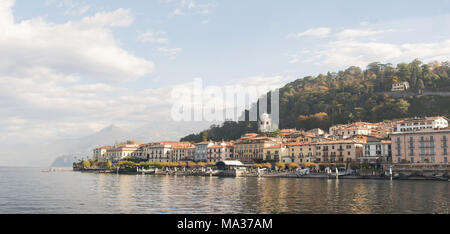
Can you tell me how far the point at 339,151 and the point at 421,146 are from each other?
21.3 metres

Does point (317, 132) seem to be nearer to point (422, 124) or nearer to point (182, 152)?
point (422, 124)

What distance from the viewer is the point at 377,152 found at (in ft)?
329

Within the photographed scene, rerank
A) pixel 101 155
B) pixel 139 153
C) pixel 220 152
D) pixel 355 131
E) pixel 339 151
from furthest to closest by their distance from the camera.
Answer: pixel 101 155, pixel 139 153, pixel 220 152, pixel 355 131, pixel 339 151

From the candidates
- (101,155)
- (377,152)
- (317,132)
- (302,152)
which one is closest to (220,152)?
(302,152)

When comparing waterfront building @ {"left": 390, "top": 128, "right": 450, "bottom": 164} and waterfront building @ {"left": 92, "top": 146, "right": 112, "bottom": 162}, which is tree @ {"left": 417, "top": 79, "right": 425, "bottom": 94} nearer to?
waterfront building @ {"left": 390, "top": 128, "right": 450, "bottom": 164}

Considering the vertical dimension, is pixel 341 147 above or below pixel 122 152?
above

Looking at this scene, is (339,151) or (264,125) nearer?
(339,151)

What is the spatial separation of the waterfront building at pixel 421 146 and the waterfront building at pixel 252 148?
135 ft

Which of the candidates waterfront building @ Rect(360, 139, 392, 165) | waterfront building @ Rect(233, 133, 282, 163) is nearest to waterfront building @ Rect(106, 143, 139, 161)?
waterfront building @ Rect(233, 133, 282, 163)

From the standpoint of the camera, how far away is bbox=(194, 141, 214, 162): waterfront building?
457ft

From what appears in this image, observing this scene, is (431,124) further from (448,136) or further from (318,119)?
(318,119)

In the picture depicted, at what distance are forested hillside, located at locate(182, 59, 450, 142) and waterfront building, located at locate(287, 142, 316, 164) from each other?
119 ft

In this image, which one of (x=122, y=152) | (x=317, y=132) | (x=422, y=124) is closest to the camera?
(x=422, y=124)
